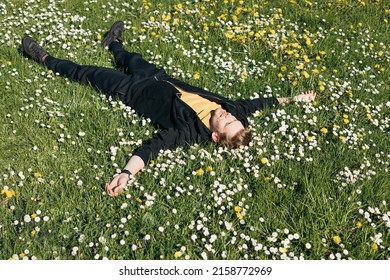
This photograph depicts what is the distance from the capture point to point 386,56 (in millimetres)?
7852

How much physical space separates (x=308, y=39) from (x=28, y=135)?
17.0 feet

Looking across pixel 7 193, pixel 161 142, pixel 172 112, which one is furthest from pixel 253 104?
pixel 7 193

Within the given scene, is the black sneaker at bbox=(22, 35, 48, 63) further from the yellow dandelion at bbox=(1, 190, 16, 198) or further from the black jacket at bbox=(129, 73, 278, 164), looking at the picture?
the yellow dandelion at bbox=(1, 190, 16, 198)

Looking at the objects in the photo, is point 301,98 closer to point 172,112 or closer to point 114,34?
point 172,112

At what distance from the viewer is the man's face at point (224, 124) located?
5110 mm

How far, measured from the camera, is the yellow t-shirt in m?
5.42

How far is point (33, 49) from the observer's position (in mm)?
6281

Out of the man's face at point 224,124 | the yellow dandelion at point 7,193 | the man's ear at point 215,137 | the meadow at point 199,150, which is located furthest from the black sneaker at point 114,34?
the yellow dandelion at point 7,193

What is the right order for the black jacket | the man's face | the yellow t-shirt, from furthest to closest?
the yellow t-shirt
the man's face
the black jacket

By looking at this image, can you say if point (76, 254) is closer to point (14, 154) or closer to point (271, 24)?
point (14, 154)

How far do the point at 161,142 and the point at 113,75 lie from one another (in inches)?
61.6

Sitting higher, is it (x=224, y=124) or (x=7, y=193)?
(x=224, y=124)

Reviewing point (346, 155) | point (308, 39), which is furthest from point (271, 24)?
point (346, 155)

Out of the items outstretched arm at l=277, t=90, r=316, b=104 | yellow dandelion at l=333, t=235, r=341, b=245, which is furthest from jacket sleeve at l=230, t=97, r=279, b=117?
yellow dandelion at l=333, t=235, r=341, b=245
